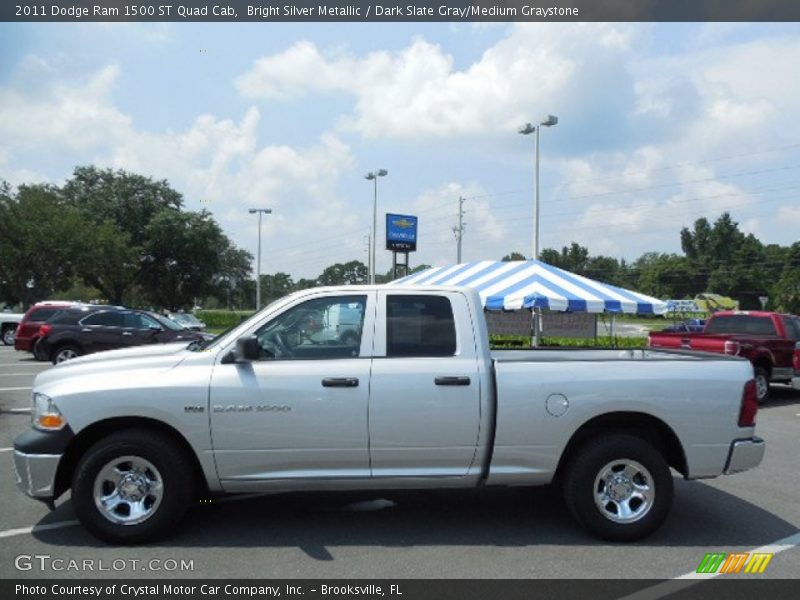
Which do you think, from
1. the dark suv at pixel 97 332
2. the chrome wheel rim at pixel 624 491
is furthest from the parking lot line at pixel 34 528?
the dark suv at pixel 97 332

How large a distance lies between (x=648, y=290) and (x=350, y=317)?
114 m

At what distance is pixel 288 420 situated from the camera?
4980mm

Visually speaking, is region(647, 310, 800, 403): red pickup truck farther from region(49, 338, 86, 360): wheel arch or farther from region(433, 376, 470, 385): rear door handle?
region(49, 338, 86, 360): wheel arch

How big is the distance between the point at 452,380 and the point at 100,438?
262 cm

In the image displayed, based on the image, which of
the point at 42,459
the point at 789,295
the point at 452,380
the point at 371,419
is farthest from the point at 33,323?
the point at 789,295

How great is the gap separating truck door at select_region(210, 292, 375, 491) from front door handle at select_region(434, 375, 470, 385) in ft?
1.73

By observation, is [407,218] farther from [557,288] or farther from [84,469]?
[84,469]

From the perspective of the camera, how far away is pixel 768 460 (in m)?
8.09

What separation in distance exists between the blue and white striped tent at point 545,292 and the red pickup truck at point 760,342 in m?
3.26

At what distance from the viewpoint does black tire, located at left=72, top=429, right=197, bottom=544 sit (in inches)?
192

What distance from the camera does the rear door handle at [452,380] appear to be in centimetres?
507

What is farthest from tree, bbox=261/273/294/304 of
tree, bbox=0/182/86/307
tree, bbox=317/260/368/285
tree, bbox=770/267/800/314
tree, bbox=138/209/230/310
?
tree, bbox=770/267/800/314

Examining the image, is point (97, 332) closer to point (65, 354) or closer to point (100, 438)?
point (65, 354)
